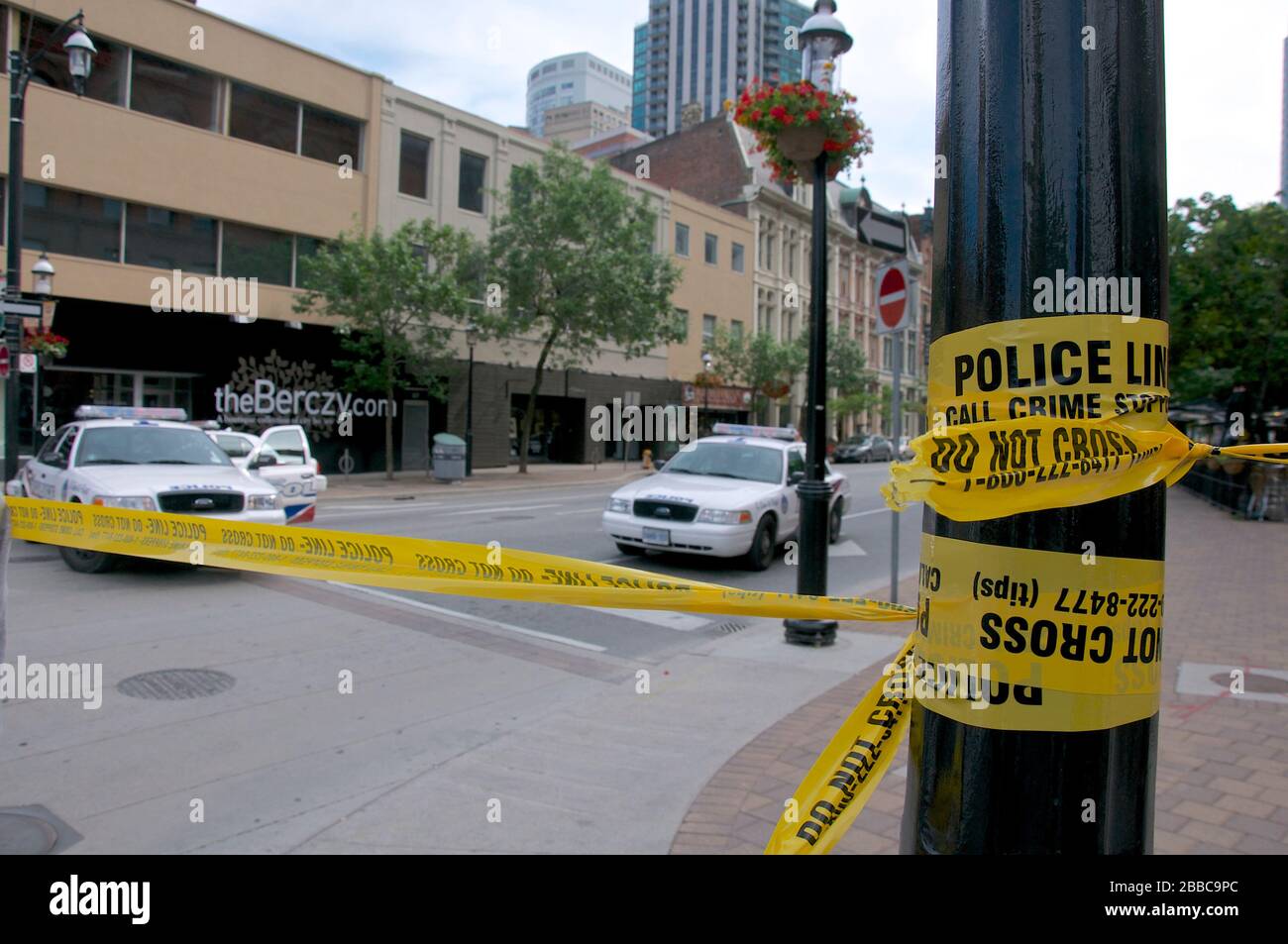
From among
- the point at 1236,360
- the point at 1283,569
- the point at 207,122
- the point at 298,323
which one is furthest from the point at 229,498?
Answer: the point at 1236,360

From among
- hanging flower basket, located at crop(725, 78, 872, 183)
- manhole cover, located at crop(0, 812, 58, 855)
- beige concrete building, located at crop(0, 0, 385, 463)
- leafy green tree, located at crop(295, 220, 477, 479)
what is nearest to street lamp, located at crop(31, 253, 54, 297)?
beige concrete building, located at crop(0, 0, 385, 463)

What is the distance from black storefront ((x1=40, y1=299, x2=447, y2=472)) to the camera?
22.5 m

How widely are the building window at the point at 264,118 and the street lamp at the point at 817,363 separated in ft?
76.0

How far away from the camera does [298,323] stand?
84.5 feet

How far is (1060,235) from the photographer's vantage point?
154cm

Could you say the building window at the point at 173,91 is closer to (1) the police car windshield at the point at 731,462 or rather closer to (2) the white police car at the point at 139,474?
(2) the white police car at the point at 139,474

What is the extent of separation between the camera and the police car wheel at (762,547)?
36.6 feet

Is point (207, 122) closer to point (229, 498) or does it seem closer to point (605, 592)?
point (229, 498)

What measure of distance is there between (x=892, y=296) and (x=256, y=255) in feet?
73.7

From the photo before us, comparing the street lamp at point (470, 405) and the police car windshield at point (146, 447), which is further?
the street lamp at point (470, 405)

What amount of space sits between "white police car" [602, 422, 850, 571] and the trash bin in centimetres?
1510

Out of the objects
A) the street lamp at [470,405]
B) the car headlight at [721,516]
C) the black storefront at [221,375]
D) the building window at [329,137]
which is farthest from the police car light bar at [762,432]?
the building window at [329,137]
